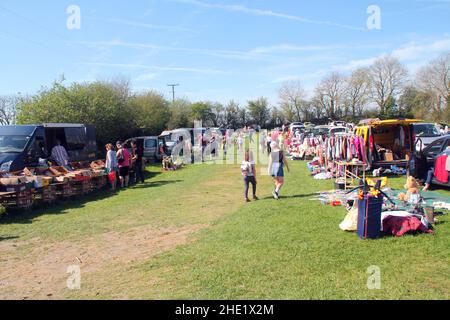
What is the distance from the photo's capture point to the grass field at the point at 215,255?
16.6ft

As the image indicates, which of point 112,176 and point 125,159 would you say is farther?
point 125,159

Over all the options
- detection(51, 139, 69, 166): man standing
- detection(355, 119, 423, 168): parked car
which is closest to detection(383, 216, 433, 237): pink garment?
detection(355, 119, 423, 168): parked car

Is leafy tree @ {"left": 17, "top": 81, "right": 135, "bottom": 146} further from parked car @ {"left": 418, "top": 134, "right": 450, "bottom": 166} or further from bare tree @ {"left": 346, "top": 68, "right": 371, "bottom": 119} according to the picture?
bare tree @ {"left": 346, "top": 68, "right": 371, "bottom": 119}

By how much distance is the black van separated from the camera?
13.3 metres

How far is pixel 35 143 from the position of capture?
1434cm

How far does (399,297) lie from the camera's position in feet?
15.0

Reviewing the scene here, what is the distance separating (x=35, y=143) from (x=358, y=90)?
197ft

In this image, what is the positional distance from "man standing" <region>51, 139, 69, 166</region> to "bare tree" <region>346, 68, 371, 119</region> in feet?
190

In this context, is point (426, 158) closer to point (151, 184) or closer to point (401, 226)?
point (401, 226)

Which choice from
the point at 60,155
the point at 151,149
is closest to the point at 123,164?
the point at 60,155

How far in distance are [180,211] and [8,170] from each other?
625 cm

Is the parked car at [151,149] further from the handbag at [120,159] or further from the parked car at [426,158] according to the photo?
the parked car at [426,158]

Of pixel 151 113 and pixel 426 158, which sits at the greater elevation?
pixel 151 113

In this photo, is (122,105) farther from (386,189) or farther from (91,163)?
(386,189)
